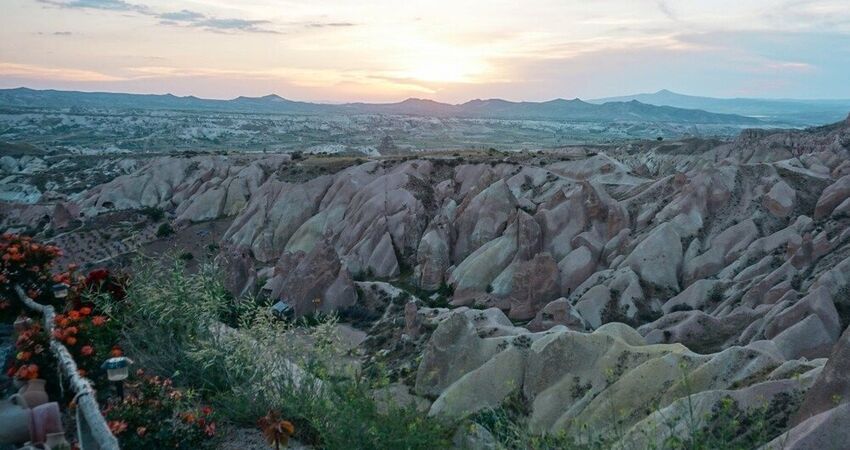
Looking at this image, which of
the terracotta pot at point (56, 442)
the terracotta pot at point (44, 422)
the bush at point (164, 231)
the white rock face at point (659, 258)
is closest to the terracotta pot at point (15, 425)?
the terracotta pot at point (44, 422)

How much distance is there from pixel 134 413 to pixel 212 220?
174 feet

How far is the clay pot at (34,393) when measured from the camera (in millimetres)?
8695

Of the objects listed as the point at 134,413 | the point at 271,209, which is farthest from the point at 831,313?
the point at 271,209

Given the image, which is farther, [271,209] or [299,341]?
[271,209]

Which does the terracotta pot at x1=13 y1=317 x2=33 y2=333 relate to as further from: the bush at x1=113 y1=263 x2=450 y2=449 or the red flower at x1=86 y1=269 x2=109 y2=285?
the bush at x1=113 y1=263 x2=450 y2=449

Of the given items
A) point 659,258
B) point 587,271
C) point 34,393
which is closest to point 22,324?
point 34,393

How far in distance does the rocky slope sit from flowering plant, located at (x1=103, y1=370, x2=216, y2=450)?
3.42 m

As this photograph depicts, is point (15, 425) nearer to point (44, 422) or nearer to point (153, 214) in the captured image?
point (44, 422)

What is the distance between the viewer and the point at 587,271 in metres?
33.3

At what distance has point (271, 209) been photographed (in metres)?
51.8

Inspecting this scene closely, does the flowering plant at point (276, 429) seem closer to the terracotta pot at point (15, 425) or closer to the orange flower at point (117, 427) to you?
the orange flower at point (117, 427)

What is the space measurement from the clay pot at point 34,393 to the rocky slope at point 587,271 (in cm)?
520

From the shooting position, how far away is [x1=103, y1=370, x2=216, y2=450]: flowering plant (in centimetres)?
766

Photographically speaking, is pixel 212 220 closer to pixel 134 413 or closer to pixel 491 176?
pixel 491 176
